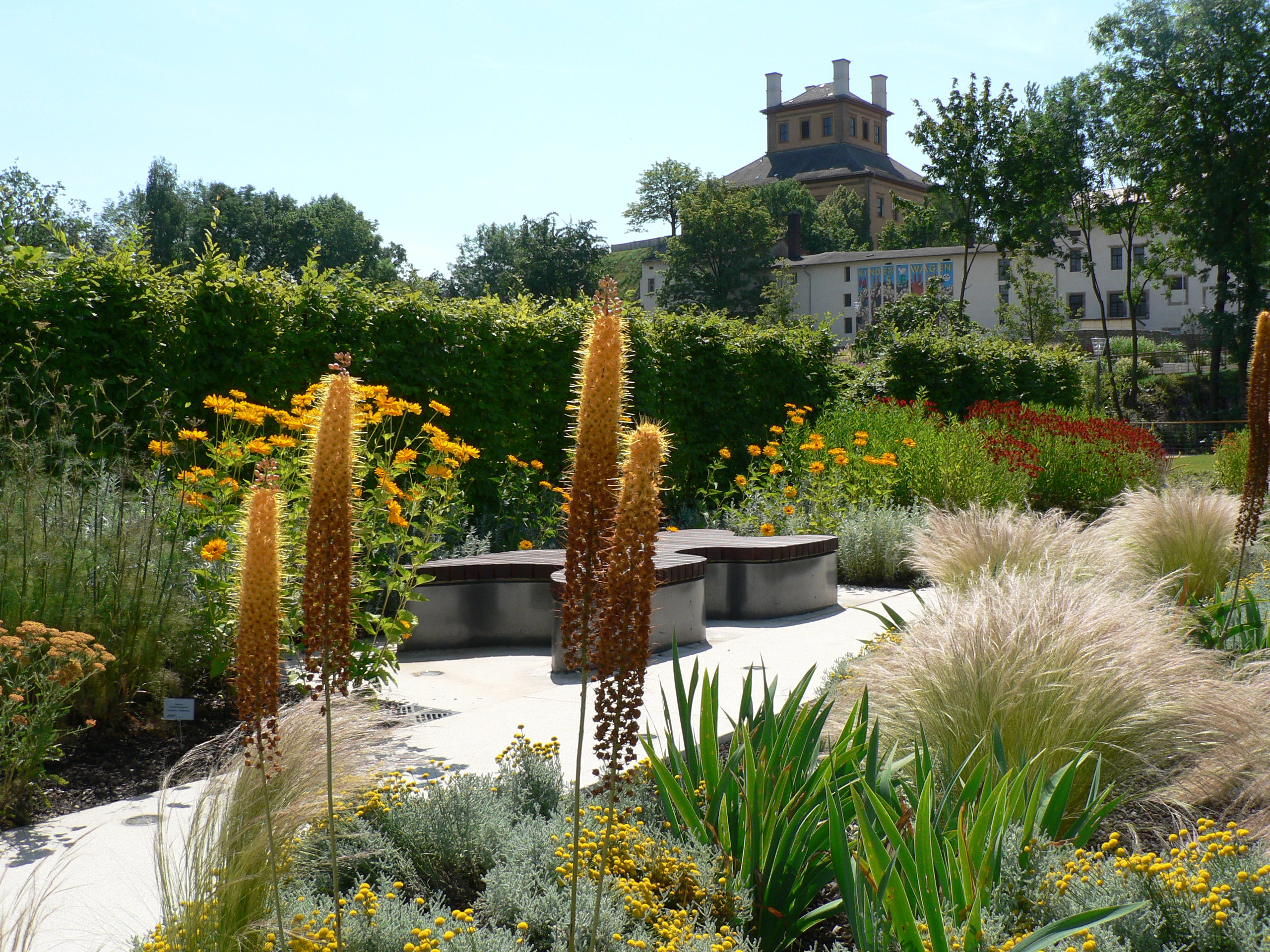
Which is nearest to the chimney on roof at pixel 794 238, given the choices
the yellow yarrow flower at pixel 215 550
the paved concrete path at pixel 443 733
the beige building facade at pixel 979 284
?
the beige building facade at pixel 979 284

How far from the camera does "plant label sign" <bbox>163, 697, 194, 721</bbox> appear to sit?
3.93 meters

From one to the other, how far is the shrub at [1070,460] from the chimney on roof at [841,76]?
8263cm

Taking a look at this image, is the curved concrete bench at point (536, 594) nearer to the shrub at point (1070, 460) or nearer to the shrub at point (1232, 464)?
the shrub at point (1070, 460)

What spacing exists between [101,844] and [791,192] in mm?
78055

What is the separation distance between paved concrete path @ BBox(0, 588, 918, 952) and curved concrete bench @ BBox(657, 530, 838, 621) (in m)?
0.14

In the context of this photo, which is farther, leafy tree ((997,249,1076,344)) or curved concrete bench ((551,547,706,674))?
leafy tree ((997,249,1076,344))

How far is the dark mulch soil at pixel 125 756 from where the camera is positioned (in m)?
3.67

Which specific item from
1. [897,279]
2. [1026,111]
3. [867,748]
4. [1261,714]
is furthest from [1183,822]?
[897,279]

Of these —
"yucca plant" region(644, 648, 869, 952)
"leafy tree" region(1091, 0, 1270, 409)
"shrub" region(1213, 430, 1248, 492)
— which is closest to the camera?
"yucca plant" region(644, 648, 869, 952)

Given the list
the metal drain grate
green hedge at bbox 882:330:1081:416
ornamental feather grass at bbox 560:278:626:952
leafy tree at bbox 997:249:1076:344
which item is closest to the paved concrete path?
the metal drain grate

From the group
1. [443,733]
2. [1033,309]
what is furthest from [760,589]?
[1033,309]

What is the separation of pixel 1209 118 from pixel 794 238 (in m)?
32.7

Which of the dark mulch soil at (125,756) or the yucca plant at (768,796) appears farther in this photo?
the dark mulch soil at (125,756)

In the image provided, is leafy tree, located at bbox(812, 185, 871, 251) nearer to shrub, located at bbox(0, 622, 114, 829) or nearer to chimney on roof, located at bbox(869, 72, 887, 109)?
chimney on roof, located at bbox(869, 72, 887, 109)
